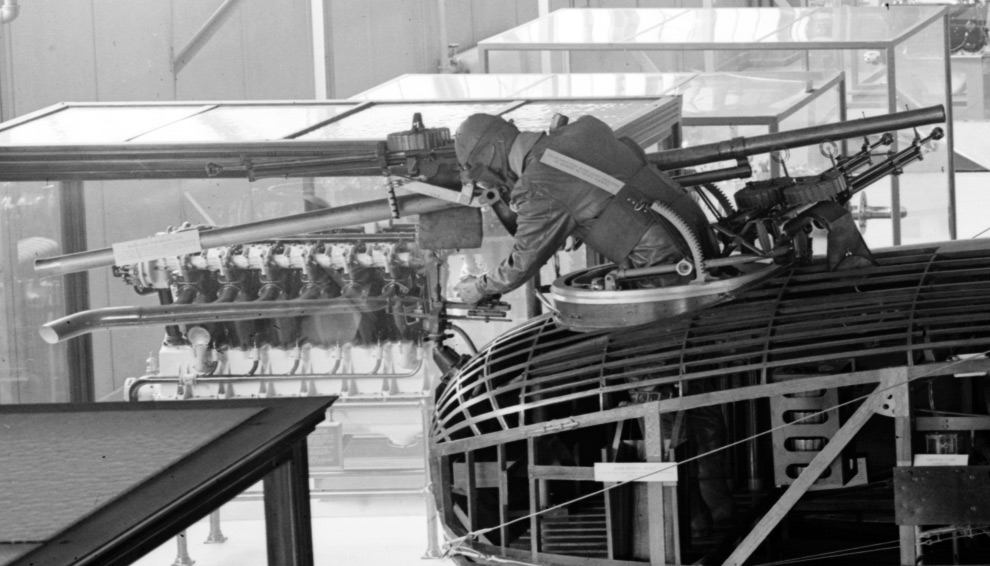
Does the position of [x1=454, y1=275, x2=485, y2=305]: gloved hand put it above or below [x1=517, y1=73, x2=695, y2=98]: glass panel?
below

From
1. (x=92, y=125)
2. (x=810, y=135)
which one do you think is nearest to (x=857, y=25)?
(x=810, y=135)

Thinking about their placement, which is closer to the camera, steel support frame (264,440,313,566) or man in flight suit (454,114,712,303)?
steel support frame (264,440,313,566)

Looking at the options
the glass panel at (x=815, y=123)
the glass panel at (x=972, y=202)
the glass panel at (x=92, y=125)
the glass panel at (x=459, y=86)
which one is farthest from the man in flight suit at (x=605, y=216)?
the glass panel at (x=972, y=202)

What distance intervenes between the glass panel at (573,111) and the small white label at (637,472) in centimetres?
218

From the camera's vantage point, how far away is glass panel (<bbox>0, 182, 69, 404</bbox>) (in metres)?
6.63

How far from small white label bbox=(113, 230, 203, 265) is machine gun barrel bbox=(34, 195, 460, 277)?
5.4 inches

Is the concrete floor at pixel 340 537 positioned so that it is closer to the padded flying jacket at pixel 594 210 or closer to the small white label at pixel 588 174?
the padded flying jacket at pixel 594 210

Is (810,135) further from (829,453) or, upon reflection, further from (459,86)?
(459,86)

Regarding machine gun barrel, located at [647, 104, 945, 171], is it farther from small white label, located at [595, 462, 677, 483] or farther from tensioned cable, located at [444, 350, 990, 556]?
small white label, located at [595, 462, 677, 483]

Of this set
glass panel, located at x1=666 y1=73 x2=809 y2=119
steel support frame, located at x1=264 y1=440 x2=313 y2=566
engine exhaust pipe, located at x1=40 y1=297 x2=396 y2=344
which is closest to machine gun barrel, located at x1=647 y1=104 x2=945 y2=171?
engine exhaust pipe, located at x1=40 y1=297 x2=396 y2=344

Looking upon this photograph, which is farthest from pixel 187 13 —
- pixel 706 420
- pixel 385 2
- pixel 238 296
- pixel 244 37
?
pixel 706 420

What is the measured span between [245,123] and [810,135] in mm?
3084

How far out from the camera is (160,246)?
233 inches

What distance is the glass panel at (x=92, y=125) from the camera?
615 cm
